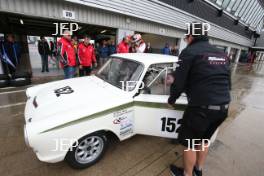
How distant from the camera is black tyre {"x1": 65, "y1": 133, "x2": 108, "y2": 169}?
208 cm

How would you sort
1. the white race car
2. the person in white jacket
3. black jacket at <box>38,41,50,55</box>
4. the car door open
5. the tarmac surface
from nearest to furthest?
the white race car
the tarmac surface
the car door open
the person in white jacket
black jacket at <box>38,41,50,55</box>

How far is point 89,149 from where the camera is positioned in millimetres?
2246

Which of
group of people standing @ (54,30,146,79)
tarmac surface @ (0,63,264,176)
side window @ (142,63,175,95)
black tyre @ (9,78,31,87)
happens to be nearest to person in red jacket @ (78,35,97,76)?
group of people standing @ (54,30,146,79)

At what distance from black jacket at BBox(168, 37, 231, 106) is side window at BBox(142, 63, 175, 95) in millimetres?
749

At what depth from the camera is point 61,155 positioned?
1.93 metres

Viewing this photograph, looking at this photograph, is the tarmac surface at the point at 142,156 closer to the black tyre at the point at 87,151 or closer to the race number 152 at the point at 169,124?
the black tyre at the point at 87,151

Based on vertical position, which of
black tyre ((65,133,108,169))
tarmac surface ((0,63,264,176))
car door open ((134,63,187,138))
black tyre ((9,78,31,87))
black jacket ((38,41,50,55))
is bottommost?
tarmac surface ((0,63,264,176))

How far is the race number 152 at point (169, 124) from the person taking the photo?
2.48 m

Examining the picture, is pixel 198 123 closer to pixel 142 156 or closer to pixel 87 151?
pixel 142 156

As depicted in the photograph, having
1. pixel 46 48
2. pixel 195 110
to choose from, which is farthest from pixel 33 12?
pixel 195 110

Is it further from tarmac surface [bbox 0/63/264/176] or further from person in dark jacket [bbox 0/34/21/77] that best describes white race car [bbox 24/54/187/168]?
person in dark jacket [bbox 0/34/21/77]

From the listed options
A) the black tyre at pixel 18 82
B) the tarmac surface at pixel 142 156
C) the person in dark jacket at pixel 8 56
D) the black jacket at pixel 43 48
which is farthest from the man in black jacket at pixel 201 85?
the black jacket at pixel 43 48

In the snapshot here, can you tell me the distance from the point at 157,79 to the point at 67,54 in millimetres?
3546

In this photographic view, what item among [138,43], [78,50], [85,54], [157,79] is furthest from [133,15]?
[157,79]
